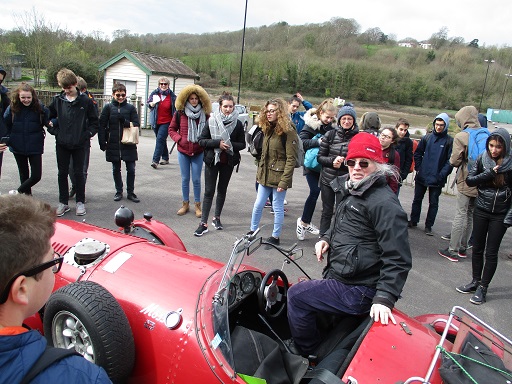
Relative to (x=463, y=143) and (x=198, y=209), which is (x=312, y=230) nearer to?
(x=198, y=209)

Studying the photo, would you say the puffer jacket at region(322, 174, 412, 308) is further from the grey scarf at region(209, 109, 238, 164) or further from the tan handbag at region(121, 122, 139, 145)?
the tan handbag at region(121, 122, 139, 145)

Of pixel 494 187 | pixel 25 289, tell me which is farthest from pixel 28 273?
pixel 494 187

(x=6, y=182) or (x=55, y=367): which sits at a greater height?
(x=55, y=367)

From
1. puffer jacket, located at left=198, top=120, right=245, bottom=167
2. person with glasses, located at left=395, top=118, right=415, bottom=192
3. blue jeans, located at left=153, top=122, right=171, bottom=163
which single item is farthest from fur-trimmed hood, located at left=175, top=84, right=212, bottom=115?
blue jeans, located at left=153, top=122, right=171, bottom=163

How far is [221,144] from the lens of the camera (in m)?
5.57

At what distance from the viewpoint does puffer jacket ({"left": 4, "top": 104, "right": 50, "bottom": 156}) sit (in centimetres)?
575

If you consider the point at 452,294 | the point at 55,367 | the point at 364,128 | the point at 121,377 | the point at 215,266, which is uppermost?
the point at 364,128

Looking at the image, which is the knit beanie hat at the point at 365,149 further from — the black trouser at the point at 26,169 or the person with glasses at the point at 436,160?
the black trouser at the point at 26,169

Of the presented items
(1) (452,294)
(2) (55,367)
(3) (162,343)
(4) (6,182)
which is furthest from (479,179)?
(4) (6,182)

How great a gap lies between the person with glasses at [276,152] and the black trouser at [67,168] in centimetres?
271

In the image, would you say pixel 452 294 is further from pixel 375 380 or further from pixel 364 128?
pixel 375 380

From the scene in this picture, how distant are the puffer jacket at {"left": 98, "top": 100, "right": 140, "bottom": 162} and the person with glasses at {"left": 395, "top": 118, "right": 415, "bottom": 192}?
440 cm

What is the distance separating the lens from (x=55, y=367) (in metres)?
1.24

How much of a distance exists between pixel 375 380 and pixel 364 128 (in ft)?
14.0
